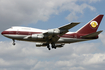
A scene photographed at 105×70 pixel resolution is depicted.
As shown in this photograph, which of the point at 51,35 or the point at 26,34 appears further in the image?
the point at 26,34

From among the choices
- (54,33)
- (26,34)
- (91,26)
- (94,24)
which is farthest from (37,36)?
(94,24)

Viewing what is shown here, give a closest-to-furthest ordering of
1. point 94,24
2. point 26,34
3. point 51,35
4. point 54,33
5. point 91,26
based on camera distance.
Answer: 1. point 54,33
2. point 51,35
3. point 26,34
4. point 91,26
5. point 94,24

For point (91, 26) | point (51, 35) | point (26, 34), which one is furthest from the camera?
point (91, 26)

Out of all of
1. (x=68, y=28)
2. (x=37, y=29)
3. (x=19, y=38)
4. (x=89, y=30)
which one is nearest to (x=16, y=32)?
(x=19, y=38)

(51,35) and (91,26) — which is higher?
(91,26)

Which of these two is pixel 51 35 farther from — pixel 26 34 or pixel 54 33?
pixel 26 34

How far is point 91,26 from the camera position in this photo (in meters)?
65.1

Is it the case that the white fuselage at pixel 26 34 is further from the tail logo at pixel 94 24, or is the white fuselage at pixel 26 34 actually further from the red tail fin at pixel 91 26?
the tail logo at pixel 94 24

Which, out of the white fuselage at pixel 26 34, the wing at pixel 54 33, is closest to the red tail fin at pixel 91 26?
the white fuselage at pixel 26 34

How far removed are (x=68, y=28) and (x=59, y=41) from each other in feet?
28.0

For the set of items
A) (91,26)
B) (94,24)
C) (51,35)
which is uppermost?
(94,24)

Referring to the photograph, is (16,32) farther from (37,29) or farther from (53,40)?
(53,40)

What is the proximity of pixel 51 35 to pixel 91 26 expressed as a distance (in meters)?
16.9

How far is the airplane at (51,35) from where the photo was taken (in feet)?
184
